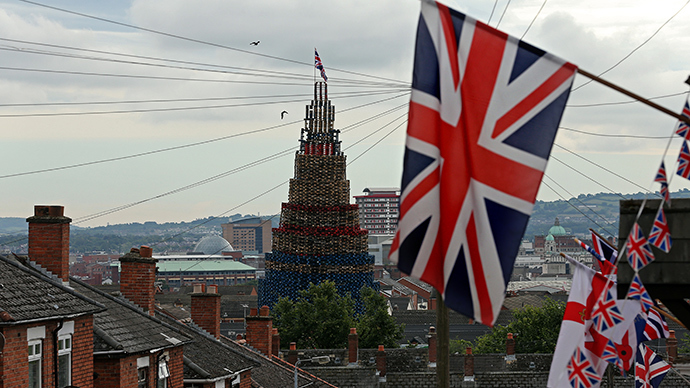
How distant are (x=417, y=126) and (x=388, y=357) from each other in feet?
193

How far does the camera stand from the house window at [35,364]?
2316 cm

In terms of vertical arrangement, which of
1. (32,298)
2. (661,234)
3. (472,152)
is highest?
(472,152)

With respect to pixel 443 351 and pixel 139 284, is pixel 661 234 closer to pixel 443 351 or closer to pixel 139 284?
pixel 443 351

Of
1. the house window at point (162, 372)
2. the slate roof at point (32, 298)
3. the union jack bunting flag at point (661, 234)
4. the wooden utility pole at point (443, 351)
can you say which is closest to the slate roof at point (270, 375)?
the house window at point (162, 372)

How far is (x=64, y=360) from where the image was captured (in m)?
24.7

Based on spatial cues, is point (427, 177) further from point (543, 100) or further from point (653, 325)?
point (653, 325)

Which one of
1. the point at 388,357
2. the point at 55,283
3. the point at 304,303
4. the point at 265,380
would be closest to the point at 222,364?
the point at 265,380

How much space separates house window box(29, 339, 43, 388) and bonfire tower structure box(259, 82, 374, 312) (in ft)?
332

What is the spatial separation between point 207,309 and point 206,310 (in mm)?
68

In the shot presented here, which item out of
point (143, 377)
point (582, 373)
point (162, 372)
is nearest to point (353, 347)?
point (162, 372)

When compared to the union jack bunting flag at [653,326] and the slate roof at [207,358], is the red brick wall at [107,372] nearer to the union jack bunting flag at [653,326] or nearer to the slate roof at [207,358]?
the slate roof at [207,358]

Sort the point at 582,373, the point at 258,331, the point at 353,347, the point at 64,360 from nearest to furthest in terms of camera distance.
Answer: the point at 582,373 < the point at 64,360 < the point at 258,331 < the point at 353,347

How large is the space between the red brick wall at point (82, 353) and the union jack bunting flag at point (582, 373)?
39.4 feet

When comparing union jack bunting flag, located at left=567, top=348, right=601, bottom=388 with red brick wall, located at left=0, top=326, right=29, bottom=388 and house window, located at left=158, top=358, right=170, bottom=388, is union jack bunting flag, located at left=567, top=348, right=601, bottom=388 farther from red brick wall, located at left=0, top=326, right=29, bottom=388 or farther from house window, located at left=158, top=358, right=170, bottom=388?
house window, located at left=158, top=358, right=170, bottom=388
